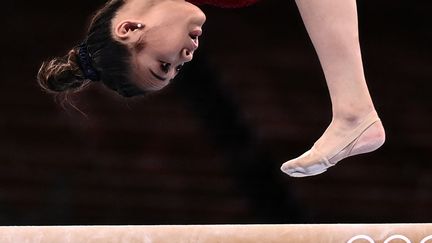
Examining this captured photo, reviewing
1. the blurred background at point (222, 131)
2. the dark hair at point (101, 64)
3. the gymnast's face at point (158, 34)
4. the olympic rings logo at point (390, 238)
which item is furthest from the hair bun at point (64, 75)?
the blurred background at point (222, 131)

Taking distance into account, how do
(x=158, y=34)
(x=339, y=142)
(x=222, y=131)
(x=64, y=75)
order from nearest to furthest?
1. (x=158, y=34)
2. (x=339, y=142)
3. (x=64, y=75)
4. (x=222, y=131)

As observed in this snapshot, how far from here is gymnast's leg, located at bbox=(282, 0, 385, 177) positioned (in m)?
2.34

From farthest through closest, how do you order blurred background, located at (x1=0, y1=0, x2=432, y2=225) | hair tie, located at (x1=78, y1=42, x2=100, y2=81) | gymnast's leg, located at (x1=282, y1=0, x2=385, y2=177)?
blurred background, located at (x1=0, y1=0, x2=432, y2=225) < hair tie, located at (x1=78, y1=42, x2=100, y2=81) < gymnast's leg, located at (x1=282, y1=0, x2=385, y2=177)

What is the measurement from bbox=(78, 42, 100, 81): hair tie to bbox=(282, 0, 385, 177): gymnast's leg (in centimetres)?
62

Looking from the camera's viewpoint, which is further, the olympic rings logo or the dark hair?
the olympic rings logo

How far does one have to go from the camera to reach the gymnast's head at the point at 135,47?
238 cm

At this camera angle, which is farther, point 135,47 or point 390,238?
point 390,238

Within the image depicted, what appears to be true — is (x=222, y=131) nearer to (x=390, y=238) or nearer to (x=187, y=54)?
(x=390, y=238)

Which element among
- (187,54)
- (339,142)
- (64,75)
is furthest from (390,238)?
(64,75)

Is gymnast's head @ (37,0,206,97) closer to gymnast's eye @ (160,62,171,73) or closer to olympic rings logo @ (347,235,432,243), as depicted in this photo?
gymnast's eye @ (160,62,171,73)

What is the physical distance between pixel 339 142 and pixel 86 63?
769 mm

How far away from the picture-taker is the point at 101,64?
2539 mm

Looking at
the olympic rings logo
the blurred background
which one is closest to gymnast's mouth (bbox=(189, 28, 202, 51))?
the olympic rings logo

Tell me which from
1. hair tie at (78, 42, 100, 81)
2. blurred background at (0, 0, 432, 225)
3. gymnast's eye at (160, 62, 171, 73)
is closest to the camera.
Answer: gymnast's eye at (160, 62, 171, 73)
